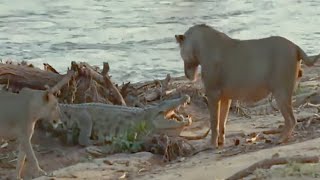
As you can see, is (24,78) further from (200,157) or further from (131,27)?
(131,27)

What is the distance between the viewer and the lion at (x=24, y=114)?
10102mm

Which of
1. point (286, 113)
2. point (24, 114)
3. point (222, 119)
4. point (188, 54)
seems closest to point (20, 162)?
point (24, 114)

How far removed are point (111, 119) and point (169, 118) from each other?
2.46 feet

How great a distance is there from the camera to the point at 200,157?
10.4m

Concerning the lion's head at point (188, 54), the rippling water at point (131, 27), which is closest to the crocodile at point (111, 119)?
the lion's head at point (188, 54)

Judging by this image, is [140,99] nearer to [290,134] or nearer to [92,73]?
[92,73]

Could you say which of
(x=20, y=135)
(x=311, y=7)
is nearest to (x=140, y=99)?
(x=20, y=135)

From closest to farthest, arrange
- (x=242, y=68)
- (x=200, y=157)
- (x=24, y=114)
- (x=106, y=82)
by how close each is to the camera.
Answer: (x=24, y=114), (x=200, y=157), (x=242, y=68), (x=106, y=82)

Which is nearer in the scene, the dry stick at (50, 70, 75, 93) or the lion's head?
the lion's head

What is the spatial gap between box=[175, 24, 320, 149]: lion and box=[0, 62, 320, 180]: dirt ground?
427mm

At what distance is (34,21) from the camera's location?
25094mm

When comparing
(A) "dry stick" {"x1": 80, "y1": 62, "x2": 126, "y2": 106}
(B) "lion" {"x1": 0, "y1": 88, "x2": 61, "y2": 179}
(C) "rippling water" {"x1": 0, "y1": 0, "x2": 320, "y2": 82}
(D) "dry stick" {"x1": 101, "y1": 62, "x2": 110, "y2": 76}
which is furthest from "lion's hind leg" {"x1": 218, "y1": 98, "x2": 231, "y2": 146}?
(C) "rippling water" {"x1": 0, "y1": 0, "x2": 320, "y2": 82}

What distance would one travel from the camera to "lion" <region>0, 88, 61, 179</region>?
10102mm

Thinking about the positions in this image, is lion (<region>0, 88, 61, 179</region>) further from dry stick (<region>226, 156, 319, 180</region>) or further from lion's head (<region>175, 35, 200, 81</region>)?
dry stick (<region>226, 156, 319, 180</region>)
